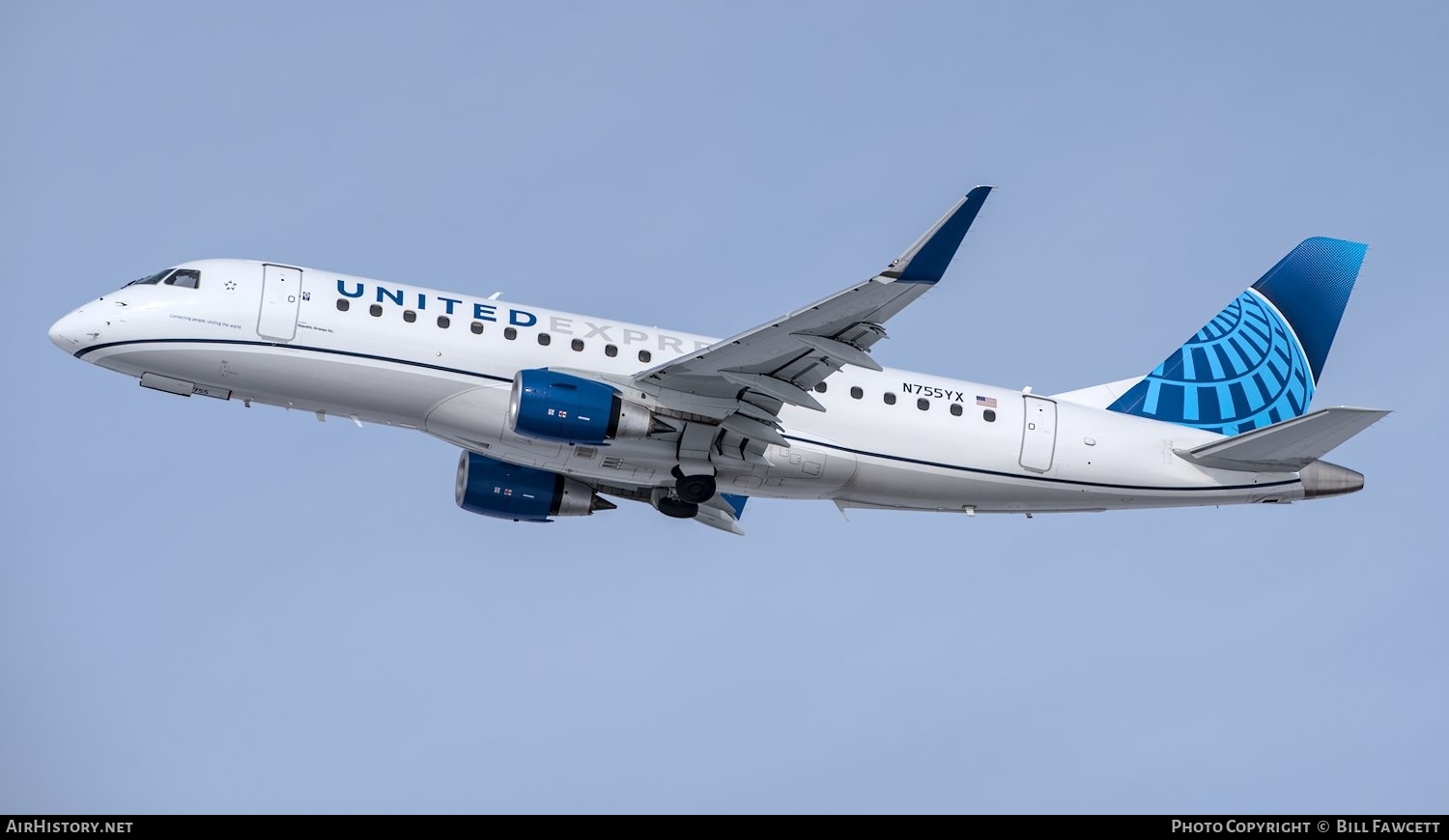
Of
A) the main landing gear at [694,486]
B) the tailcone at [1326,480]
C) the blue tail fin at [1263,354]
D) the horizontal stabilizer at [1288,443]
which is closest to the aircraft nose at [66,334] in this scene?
the main landing gear at [694,486]

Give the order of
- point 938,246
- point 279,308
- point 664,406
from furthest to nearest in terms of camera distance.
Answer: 1. point 664,406
2. point 279,308
3. point 938,246

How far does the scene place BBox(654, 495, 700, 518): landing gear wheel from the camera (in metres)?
40.6

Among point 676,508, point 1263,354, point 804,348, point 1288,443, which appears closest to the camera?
point 804,348

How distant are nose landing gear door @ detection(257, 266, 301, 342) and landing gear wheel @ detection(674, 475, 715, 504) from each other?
949 centimetres

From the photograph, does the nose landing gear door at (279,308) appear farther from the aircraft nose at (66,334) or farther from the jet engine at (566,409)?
the jet engine at (566,409)

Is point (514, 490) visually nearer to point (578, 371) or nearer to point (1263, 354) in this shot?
point (578, 371)

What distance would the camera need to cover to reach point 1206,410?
143ft

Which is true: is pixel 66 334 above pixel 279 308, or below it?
below

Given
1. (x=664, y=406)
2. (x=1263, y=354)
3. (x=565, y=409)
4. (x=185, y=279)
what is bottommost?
(x=565, y=409)

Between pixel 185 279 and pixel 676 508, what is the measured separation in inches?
506

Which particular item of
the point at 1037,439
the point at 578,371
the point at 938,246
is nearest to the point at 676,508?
the point at 578,371

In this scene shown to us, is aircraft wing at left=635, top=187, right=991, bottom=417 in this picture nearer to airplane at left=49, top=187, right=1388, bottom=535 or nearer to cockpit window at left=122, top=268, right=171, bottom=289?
airplane at left=49, top=187, right=1388, bottom=535

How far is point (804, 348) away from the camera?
116 ft

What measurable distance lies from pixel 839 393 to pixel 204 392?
14738 mm
